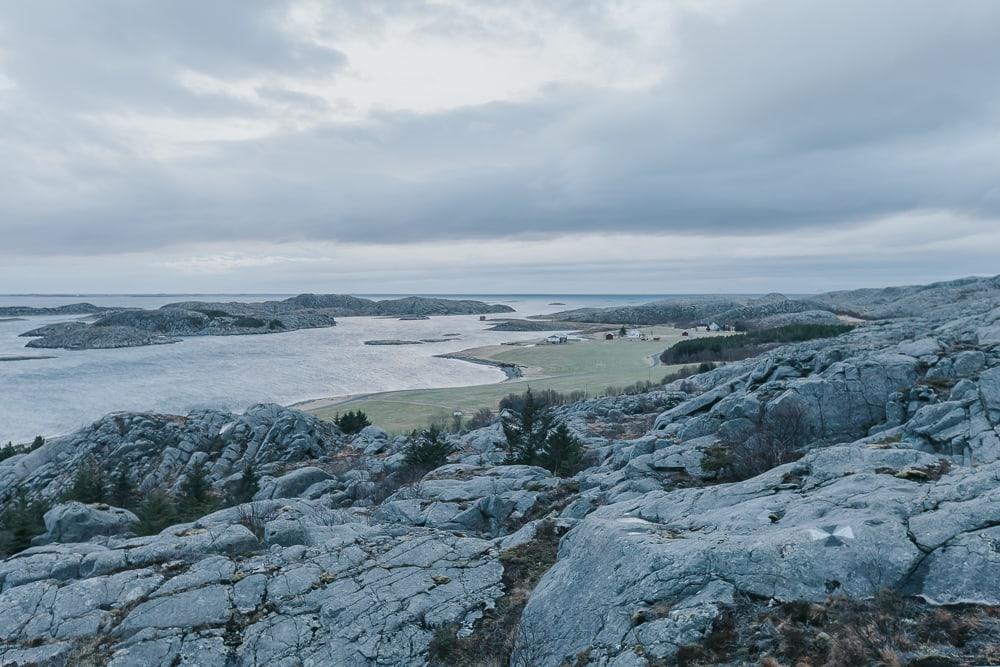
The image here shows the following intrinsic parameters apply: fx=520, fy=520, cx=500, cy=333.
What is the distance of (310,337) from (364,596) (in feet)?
516

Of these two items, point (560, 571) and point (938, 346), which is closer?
point (560, 571)

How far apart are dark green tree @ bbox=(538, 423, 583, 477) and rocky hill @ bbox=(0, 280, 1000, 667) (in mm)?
4225

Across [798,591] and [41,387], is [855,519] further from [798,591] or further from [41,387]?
[41,387]

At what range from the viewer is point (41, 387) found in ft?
241

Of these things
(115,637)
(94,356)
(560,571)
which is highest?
(560,571)

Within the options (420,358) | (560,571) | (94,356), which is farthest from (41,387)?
(560,571)

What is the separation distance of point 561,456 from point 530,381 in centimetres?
5000

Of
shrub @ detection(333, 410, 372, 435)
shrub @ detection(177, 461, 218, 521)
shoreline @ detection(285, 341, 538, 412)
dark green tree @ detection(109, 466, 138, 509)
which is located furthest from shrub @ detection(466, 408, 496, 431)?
dark green tree @ detection(109, 466, 138, 509)

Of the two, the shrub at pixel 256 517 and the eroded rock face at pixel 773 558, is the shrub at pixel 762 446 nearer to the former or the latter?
the eroded rock face at pixel 773 558

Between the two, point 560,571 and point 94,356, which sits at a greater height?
point 560,571

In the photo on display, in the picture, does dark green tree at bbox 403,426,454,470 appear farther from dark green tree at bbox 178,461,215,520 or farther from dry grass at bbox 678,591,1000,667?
dry grass at bbox 678,591,1000,667

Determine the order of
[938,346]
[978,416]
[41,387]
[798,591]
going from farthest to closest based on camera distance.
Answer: [41,387] < [938,346] < [978,416] < [798,591]

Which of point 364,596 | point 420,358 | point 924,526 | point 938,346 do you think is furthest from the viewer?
point 420,358

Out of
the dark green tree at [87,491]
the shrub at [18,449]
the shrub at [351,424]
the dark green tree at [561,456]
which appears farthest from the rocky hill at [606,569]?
the shrub at [18,449]
